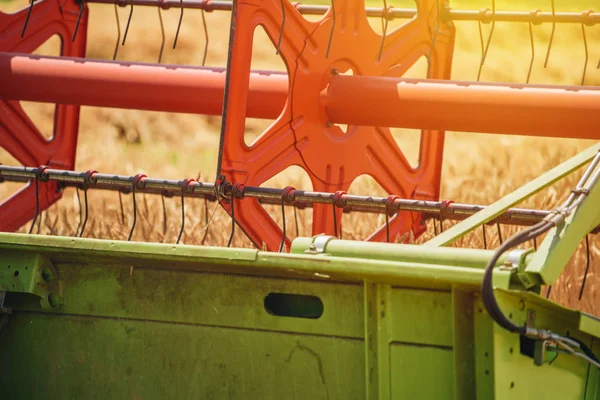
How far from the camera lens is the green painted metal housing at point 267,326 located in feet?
9.38

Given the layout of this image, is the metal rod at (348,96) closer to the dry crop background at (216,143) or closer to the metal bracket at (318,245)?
the dry crop background at (216,143)

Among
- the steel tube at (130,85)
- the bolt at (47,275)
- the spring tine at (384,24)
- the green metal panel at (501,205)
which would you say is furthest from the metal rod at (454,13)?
the bolt at (47,275)

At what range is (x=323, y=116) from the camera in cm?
537

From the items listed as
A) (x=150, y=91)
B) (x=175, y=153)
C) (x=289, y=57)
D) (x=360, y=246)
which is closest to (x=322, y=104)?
(x=289, y=57)

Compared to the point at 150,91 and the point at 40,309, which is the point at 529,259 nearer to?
the point at 40,309

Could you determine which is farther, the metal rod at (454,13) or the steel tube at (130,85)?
the metal rod at (454,13)

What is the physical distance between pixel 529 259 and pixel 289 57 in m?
2.53

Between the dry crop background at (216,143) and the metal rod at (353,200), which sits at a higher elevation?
the dry crop background at (216,143)

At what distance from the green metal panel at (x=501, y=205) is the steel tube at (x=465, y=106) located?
5.00 feet

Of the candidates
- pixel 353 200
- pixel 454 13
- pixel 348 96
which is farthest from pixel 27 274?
pixel 454 13

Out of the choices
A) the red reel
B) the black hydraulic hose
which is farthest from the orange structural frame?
the black hydraulic hose

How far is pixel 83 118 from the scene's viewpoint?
1373 centimetres

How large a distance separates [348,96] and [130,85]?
1099 mm

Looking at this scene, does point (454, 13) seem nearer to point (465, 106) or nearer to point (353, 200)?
point (465, 106)
